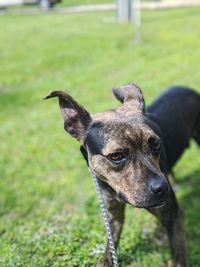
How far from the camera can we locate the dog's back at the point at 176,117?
4.60 m

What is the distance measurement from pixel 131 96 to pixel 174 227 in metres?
1.27

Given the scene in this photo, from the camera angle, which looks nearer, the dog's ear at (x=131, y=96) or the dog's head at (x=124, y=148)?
the dog's head at (x=124, y=148)

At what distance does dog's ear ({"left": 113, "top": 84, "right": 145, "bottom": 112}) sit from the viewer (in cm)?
396

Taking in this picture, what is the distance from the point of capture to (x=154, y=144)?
3561 millimetres

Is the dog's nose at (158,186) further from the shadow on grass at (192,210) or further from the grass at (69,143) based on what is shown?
the shadow on grass at (192,210)

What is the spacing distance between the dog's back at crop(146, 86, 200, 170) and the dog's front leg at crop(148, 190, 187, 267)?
0.68 metres

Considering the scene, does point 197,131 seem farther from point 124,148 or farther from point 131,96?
point 124,148

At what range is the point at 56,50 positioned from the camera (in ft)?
47.2

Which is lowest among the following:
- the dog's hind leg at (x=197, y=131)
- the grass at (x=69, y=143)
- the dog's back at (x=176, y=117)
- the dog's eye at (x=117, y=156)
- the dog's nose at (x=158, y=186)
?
the grass at (x=69, y=143)

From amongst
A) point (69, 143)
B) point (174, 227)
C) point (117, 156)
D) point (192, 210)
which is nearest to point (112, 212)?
point (174, 227)

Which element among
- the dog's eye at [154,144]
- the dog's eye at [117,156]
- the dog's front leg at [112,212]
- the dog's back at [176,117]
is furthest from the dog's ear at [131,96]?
the dog's front leg at [112,212]

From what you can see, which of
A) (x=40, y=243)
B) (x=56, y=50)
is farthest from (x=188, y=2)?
(x=40, y=243)

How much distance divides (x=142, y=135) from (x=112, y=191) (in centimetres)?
68

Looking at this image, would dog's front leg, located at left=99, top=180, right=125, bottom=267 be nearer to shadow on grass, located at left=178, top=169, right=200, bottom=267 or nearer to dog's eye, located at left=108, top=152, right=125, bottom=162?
dog's eye, located at left=108, top=152, right=125, bottom=162
